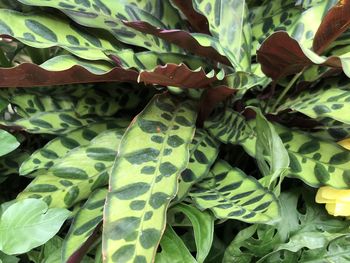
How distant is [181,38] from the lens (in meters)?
0.76

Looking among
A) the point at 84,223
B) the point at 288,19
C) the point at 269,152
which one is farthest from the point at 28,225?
the point at 288,19

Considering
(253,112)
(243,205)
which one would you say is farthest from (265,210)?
(253,112)

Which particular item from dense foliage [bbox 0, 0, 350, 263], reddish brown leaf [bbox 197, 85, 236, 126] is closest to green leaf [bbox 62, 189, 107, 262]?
dense foliage [bbox 0, 0, 350, 263]

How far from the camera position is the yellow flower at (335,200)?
69 centimetres

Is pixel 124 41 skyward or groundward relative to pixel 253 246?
skyward

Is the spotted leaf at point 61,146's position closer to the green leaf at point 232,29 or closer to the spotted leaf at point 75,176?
the spotted leaf at point 75,176

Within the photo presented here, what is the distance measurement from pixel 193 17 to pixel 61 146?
0.99 ft

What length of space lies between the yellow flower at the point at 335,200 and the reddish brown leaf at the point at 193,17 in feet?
1.11

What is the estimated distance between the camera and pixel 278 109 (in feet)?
2.72

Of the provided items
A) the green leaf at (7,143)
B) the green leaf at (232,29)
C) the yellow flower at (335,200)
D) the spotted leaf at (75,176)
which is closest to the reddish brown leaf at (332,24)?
the green leaf at (232,29)

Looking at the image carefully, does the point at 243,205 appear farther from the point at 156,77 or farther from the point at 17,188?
the point at 17,188

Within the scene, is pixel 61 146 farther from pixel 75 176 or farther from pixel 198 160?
pixel 198 160

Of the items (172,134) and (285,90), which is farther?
(285,90)

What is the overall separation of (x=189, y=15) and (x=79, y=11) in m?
0.18
